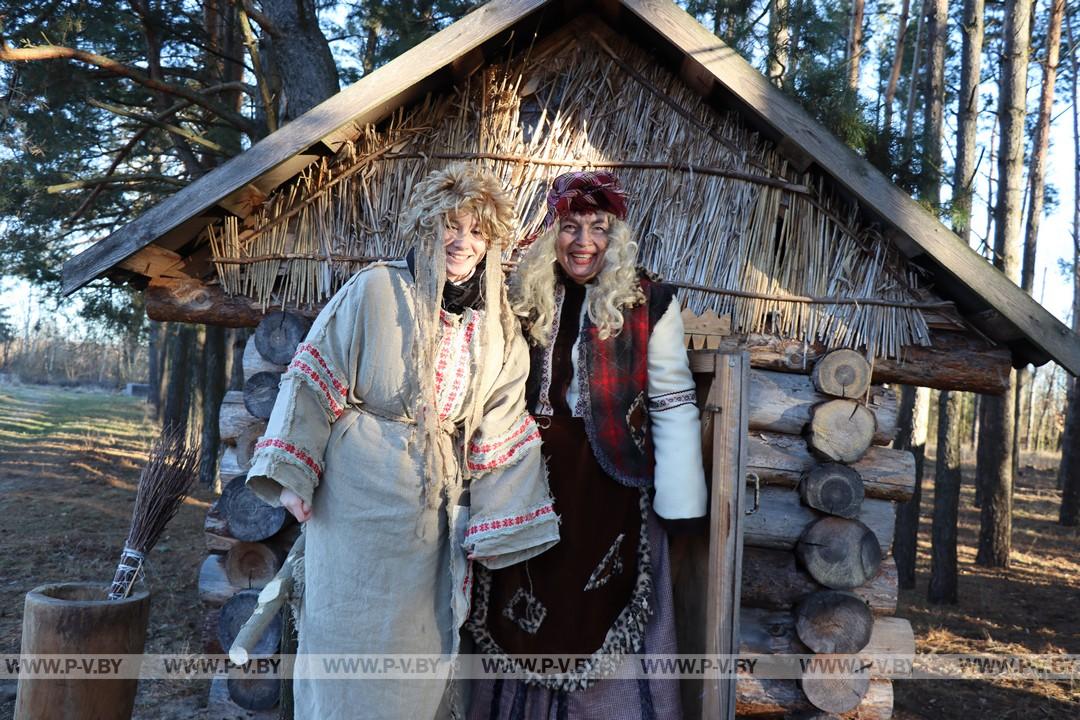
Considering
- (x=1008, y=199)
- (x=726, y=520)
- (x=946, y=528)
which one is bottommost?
(x=946, y=528)

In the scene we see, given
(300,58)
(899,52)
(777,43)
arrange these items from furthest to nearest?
(899,52) → (777,43) → (300,58)

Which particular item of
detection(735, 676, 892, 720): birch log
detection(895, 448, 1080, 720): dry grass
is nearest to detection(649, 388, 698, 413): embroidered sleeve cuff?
detection(735, 676, 892, 720): birch log

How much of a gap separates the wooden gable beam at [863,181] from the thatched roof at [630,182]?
0.9 inches

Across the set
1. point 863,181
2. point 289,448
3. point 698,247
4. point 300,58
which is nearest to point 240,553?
point 289,448

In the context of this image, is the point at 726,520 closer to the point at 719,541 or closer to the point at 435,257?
the point at 719,541

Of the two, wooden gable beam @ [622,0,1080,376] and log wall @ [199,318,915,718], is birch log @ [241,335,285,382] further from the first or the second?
wooden gable beam @ [622,0,1080,376]

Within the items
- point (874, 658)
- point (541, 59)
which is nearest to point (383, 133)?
point (541, 59)

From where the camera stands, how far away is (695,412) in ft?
10.1

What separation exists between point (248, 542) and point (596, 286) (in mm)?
2384

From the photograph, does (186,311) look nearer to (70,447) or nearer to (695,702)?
(695,702)

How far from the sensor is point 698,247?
4.15 metres

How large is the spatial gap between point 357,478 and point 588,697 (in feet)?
4.09

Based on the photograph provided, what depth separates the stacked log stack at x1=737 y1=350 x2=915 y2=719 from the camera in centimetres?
395

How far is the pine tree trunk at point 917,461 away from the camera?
823cm
